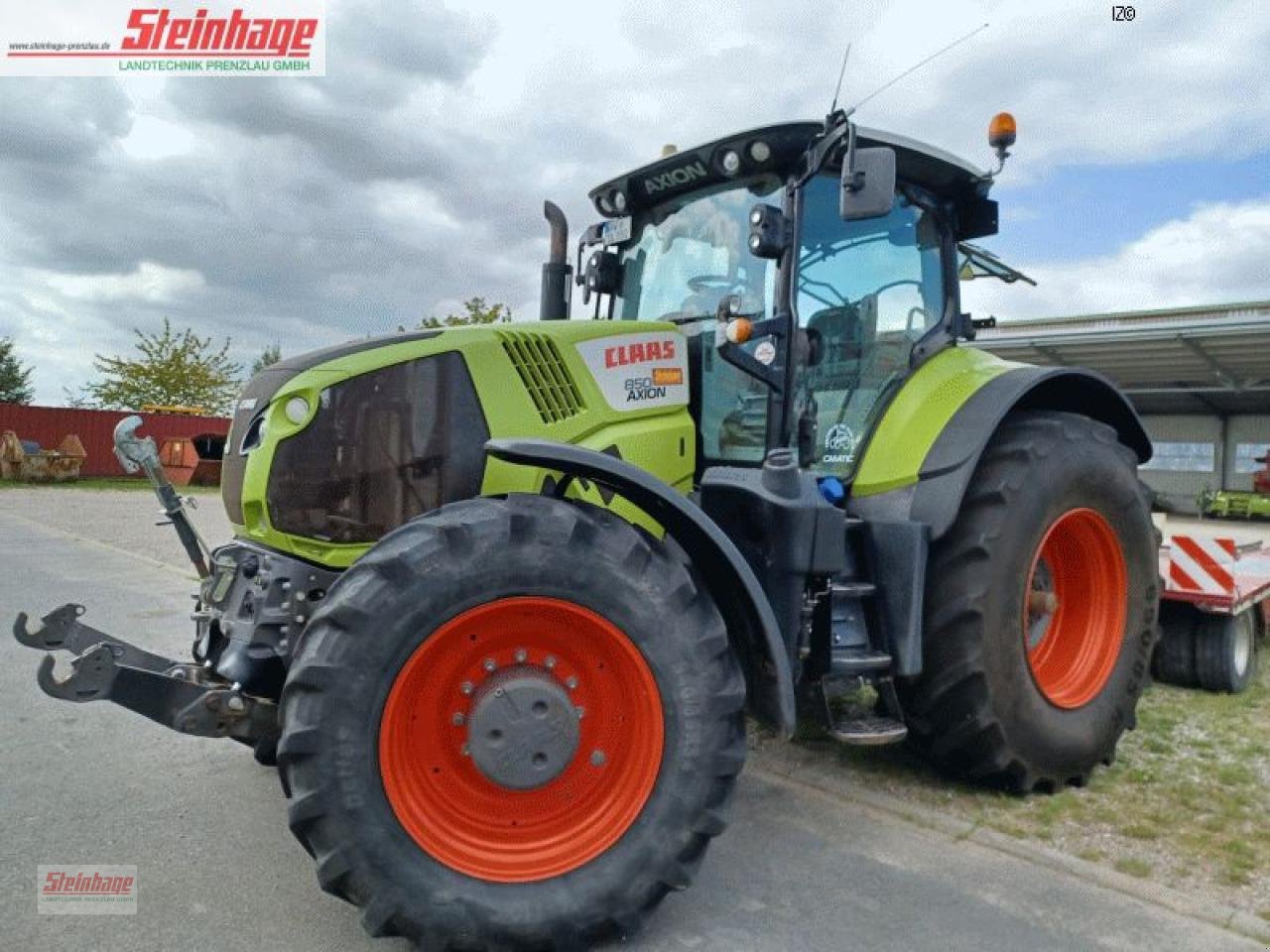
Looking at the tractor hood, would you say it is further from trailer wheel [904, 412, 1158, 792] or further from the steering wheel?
trailer wheel [904, 412, 1158, 792]

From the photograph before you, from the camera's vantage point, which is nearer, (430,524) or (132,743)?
(430,524)

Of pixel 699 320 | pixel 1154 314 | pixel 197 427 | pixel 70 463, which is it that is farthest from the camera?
pixel 197 427

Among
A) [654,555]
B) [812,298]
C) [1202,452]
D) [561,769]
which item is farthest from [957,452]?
[1202,452]

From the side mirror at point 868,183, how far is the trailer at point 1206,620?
3694mm

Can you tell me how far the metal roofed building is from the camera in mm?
18688

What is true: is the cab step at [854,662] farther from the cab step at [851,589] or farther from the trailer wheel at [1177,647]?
the trailer wheel at [1177,647]

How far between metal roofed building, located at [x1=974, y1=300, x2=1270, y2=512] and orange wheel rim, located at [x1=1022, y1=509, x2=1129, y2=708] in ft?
47.0

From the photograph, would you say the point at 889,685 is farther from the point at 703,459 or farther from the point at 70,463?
the point at 70,463

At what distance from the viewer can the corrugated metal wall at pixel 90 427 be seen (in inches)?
1108

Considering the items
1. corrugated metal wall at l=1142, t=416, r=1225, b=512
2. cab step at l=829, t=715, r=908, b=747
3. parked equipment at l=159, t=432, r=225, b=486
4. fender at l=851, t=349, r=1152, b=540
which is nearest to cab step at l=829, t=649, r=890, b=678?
cab step at l=829, t=715, r=908, b=747

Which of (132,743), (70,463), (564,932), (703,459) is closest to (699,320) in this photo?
(703,459)

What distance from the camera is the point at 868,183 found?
315 centimetres

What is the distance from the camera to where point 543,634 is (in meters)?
2.65

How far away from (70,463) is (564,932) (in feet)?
87.6
